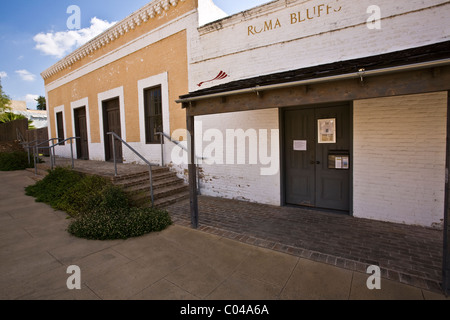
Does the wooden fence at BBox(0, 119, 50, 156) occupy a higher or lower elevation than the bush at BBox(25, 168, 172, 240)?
higher

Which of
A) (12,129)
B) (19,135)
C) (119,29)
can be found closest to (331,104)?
(119,29)

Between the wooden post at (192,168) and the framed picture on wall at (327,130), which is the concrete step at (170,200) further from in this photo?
the framed picture on wall at (327,130)

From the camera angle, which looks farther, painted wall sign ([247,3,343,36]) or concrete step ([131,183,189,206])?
concrete step ([131,183,189,206])

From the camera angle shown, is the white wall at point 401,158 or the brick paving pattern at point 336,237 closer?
the brick paving pattern at point 336,237

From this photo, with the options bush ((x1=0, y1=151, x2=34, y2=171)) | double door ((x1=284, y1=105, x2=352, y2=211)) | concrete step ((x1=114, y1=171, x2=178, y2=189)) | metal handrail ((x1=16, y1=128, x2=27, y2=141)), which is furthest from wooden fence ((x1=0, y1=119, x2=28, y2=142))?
double door ((x1=284, y1=105, x2=352, y2=211))

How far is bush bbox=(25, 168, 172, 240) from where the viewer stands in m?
4.07

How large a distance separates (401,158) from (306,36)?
3.01 metres

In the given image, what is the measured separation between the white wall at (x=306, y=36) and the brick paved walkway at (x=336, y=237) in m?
3.14

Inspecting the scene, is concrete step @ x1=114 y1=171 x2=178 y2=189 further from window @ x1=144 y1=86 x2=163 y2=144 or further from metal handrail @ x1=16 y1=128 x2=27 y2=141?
metal handrail @ x1=16 y1=128 x2=27 y2=141

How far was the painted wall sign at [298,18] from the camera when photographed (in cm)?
462

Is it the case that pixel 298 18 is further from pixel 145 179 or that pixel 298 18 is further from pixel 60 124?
pixel 60 124

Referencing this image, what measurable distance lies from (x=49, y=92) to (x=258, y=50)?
12.8 meters

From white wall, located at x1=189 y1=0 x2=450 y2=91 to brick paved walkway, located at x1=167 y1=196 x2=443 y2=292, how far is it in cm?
314

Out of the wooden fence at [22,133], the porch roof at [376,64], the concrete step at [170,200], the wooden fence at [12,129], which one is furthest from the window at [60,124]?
the porch roof at [376,64]
